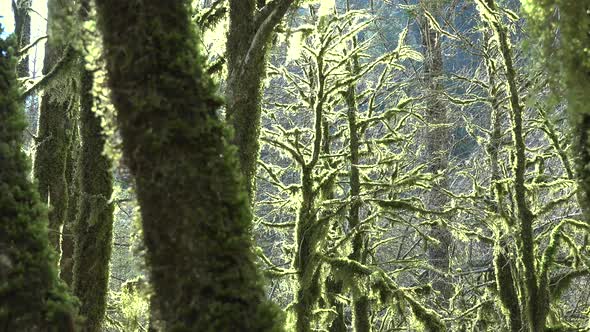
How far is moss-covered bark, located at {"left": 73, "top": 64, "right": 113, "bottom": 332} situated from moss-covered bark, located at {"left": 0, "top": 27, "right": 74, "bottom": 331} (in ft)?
9.86

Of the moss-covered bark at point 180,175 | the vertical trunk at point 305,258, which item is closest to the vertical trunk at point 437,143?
the vertical trunk at point 305,258

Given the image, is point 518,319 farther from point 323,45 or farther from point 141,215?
point 141,215

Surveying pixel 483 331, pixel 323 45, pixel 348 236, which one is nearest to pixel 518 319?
pixel 483 331

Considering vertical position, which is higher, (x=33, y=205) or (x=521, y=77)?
(x=521, y=77)

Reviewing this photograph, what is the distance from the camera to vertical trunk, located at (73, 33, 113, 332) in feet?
23.0

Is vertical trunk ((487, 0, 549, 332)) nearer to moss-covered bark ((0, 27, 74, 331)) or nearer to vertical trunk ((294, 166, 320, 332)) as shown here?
vertical trunk ((294, 166, 320, 332))

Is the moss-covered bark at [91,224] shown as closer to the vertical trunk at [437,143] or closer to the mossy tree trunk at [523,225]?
the mossy tree trunk at [523,225]

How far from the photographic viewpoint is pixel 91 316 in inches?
285

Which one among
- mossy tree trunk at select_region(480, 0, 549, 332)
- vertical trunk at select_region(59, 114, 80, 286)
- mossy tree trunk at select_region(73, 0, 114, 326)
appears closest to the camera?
mossy tree trunk at select_region(73, 0, 114, 326)

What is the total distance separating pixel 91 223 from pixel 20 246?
349 cm

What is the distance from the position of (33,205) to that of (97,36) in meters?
0.99

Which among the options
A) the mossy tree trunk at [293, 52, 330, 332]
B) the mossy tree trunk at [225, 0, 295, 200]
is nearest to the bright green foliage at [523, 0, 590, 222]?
the mossy tree trunk at [225, 0, 295, 200]

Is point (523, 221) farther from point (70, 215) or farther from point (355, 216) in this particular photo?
point (70, 215)

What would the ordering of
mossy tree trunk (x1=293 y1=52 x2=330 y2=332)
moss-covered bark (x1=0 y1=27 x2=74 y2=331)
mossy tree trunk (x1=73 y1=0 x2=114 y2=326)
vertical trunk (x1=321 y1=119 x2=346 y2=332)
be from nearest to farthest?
moss-covered bark (x1=0 y1=27 x2=74 y2=331), mossy tree trunk (x1=73 y1=0 x2=114 y2=326), mossy tree trunk (x1=293 y1=52 x2=330 y2=332), vertical trunk (x1=321 y1=119 x2=346 y2=332)
